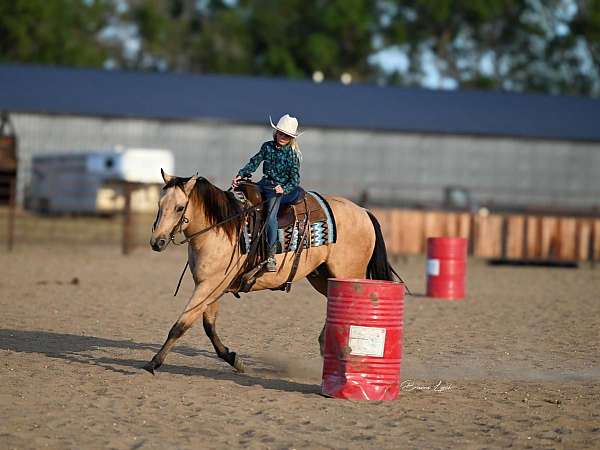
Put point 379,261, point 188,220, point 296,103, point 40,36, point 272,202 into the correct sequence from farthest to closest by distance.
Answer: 1. point 40,36
2. point 296,103
3. point 379,261
4. point 272,202
5. point 188,220

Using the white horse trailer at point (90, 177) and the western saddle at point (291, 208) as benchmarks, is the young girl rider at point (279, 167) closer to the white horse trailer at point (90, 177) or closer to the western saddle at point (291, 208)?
the western saddle at point (291, 208)

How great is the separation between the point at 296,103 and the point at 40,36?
23.7m

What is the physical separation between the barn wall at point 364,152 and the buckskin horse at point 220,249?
3058 centimetres

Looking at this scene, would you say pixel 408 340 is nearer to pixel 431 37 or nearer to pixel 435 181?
pixel 435 181

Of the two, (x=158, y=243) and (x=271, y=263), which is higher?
(x=158, y=243)

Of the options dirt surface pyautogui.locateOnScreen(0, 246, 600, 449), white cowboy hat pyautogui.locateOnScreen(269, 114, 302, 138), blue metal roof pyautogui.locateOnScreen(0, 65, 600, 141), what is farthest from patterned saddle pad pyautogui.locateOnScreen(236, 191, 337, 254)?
blue metal roof pyautogui.locateOnScreen(0, 65, 600, 141)

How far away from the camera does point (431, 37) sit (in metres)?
71.6

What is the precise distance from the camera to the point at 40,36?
62156 mm

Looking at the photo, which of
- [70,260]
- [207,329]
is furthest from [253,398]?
[70,260]

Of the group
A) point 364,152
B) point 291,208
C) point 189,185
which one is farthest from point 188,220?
point 364,152

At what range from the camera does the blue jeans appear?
9.57m

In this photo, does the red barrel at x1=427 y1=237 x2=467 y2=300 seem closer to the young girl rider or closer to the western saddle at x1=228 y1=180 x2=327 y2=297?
the western saddle at x1=228 y1=180 x2=327 y2=297

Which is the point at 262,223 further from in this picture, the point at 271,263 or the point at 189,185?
the point at 189,185

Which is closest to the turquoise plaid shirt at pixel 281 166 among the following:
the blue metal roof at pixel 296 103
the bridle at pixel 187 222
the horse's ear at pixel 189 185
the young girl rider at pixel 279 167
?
the young girl rider at pixel 279 167
